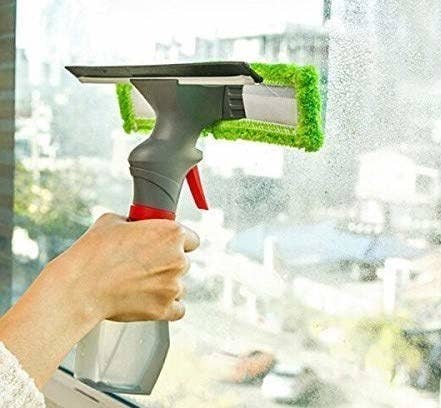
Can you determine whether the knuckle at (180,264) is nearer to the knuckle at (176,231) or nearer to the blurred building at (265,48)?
the knuckle at (176,231)

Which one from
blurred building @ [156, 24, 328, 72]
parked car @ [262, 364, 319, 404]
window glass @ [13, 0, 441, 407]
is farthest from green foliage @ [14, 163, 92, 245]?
parked car @ [262, 364, 319, 404]

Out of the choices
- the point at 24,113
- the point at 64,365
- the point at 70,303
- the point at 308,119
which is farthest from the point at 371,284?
the point at 24,113

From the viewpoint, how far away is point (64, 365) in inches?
44.5

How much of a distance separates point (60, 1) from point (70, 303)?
66 cm

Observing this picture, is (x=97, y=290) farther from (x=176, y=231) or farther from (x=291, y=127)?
(x=291, y=127)

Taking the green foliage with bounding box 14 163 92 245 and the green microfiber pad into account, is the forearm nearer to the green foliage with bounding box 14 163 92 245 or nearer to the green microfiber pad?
the green microfiber pad

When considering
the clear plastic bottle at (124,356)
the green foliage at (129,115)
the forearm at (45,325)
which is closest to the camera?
the forearm at (45,325)

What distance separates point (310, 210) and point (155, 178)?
0.58 ft

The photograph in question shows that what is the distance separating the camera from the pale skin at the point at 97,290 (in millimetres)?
575

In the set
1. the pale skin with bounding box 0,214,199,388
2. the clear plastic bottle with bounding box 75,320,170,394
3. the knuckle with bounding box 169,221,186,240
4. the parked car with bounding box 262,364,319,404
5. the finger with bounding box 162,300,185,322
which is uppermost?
Result: the knuckle with bounding box 169,221,186,240

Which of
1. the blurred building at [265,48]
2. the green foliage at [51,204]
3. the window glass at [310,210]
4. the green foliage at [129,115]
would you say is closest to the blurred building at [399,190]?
the window glass at [310,210]

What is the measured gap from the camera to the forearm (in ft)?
1.87

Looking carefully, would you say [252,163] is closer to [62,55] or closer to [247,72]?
[247,72]

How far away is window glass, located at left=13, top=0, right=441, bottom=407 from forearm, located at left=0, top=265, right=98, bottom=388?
0.24 metres
